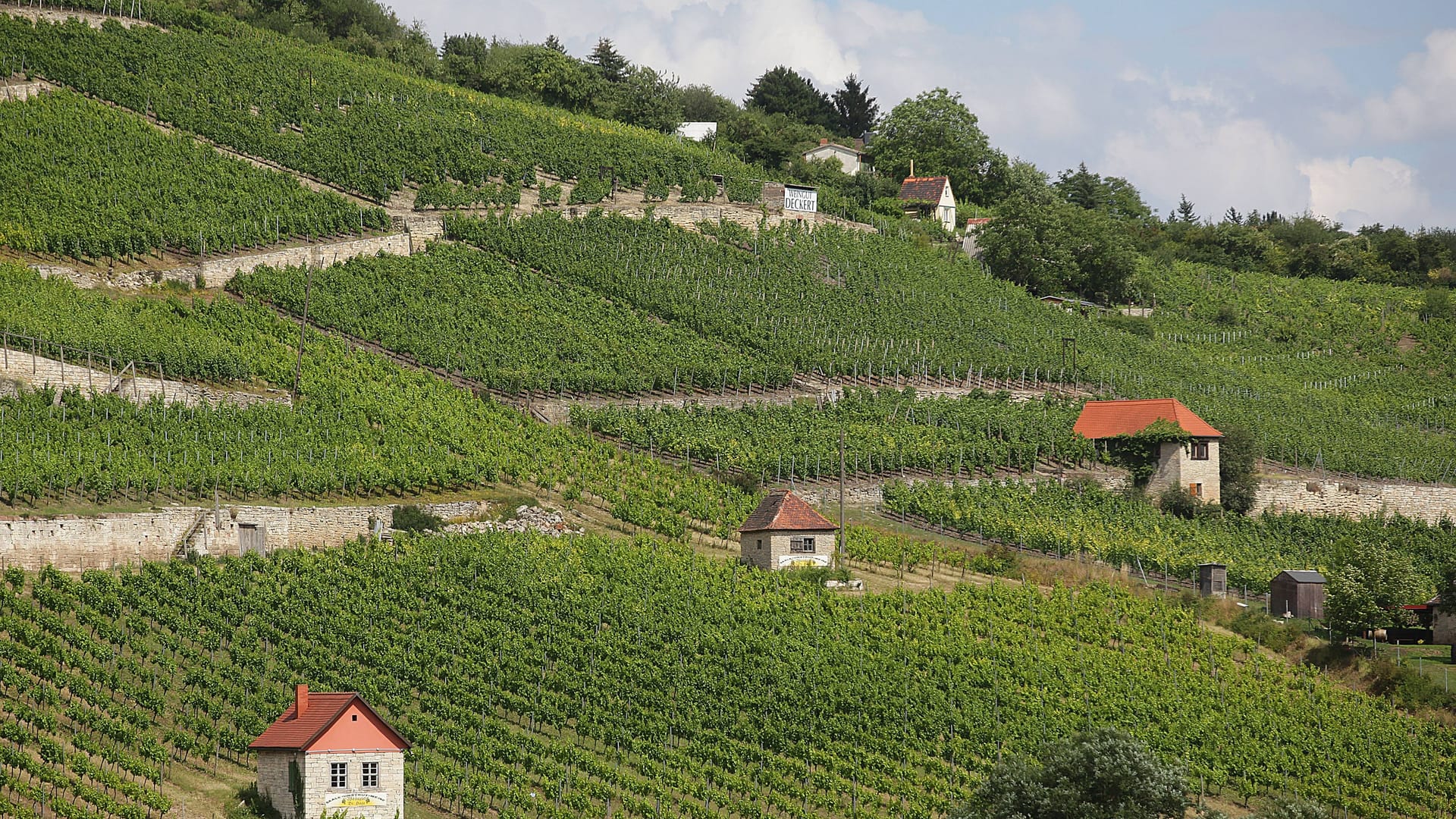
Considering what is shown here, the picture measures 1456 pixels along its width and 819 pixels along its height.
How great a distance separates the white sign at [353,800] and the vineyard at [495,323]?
30.5 meters

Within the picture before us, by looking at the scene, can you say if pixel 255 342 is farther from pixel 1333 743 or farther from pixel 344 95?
pixel 1333 743

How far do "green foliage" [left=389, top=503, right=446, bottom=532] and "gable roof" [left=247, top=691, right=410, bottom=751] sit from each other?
14.6 metres

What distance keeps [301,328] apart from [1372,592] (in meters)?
37.7

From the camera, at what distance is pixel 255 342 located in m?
58.0

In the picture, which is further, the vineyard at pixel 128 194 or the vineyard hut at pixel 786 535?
the vineyard at pixel 128 194

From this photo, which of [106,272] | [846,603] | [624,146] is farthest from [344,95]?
[846,603]

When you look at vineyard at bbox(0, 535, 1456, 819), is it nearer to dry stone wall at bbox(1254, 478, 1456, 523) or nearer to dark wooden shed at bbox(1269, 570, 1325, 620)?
dark wooden shed at bbox(1269, 570, 1325, 620)

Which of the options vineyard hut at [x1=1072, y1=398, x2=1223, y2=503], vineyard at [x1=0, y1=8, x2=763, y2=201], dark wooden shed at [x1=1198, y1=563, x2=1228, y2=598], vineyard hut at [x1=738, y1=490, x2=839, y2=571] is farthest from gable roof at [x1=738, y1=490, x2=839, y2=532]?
vineyard at [x1=0, y1=8, x2=763, y2=201]

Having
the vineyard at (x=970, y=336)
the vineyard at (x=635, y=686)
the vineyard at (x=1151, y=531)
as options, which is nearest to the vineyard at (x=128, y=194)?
the vineyard at (x=970, y=336)

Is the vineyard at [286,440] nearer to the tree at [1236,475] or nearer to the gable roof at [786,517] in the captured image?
the gable roof at [786,517]

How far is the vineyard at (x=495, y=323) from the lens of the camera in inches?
2473

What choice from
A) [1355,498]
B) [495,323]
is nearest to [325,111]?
[495,323]

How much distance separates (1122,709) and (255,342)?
33094mm

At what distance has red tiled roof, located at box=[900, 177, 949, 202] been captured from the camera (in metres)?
99.4
